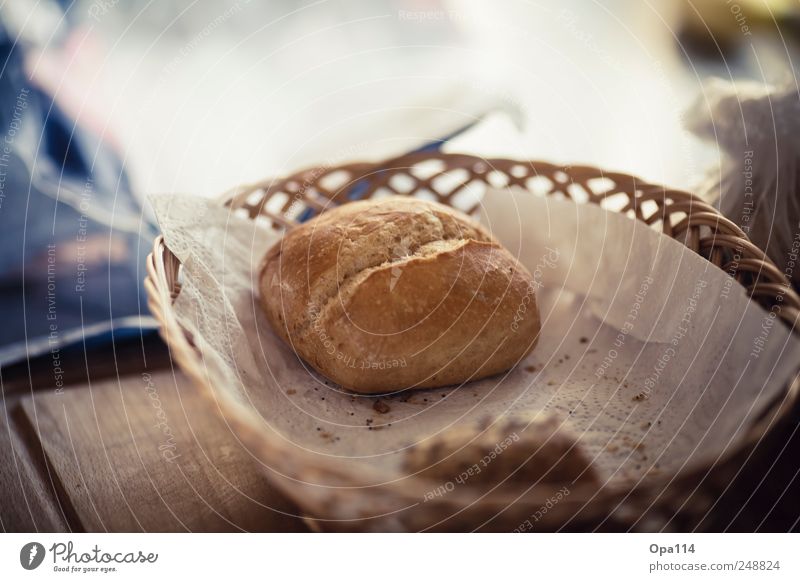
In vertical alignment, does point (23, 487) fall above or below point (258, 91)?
below

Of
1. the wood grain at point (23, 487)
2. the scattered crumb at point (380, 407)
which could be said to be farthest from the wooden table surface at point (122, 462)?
the scattered crumb at point (380, 407)

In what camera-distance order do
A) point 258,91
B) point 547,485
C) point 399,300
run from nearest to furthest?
point 547,485
point 399,300
point 258,91

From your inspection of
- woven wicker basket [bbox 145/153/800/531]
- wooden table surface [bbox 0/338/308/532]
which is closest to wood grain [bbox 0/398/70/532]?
wooden table surface [bbox 0/338/308/532]

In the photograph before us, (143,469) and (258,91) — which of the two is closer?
(143,469)

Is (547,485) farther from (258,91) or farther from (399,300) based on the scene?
(258,91)

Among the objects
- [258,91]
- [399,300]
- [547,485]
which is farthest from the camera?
[258,91]
